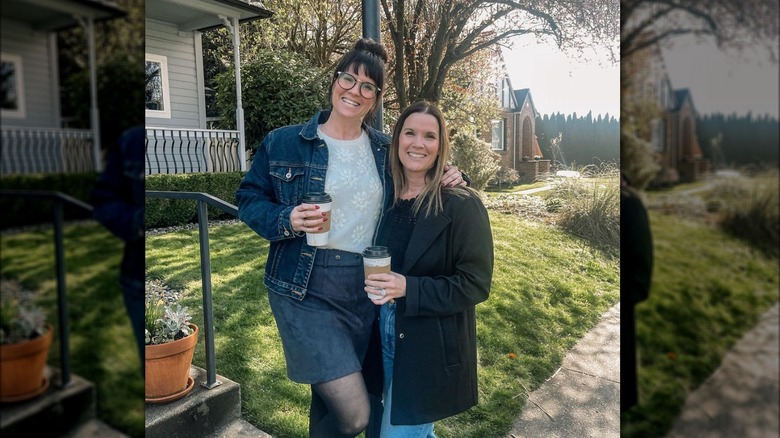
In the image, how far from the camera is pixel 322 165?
2.37 m

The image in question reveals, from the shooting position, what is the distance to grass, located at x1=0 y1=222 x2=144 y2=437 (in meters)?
1.18

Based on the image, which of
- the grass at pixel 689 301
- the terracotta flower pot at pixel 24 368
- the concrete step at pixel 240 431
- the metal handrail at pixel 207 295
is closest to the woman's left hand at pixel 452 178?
the grass at pixel 689 301

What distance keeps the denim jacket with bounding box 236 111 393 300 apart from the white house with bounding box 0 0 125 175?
1.16 meters

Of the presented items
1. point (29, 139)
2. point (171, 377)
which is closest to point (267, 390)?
point (171, 377)

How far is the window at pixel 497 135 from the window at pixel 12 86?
1931 millimetres

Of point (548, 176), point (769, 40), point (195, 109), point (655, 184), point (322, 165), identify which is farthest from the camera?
point (195, 109)

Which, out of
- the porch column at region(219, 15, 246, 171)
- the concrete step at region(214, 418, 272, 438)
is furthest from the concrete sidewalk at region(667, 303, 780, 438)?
the concrete step at region(214, 418, 272, 438)

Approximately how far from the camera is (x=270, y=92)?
279 centimetres

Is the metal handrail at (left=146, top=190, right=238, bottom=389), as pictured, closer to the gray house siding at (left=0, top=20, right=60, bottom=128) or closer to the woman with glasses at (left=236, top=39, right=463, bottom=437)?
the woman with glasses at (left=236, top=39, right=463, bottom=437)

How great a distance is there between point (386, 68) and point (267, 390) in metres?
1.71

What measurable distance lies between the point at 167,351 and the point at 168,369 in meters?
0.10

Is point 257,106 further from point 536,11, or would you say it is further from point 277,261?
point 536,11

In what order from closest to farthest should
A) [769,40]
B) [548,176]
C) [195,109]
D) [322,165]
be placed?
1. [769,40]
2. [322,165]
3. [548,176]
4. [195,109]

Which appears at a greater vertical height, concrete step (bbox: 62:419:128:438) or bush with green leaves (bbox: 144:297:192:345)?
concrete step (bbox: 62:419:128:438)
